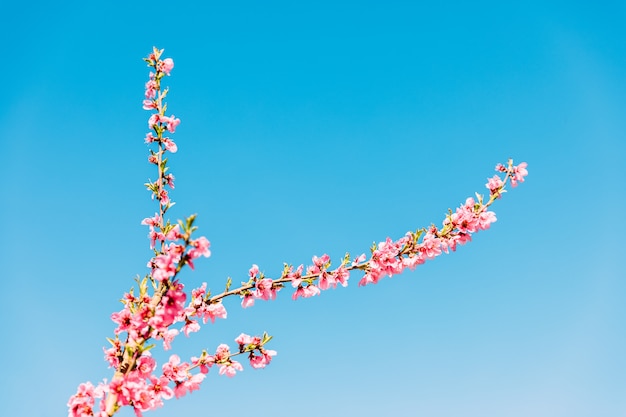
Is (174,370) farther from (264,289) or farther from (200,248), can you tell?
(200,248)

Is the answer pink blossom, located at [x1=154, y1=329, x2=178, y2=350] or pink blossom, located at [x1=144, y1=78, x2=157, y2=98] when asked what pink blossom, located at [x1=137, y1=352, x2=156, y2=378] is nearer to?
pink blossom, located at [x1=154, y1=329, x2=178, y2=350]

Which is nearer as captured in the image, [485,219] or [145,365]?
[145,365]

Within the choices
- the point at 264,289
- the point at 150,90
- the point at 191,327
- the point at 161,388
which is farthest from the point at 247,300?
the point at 150,90

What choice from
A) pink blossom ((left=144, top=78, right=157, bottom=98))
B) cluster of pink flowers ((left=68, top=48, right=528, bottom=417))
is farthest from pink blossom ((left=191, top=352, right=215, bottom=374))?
pink blossom ((left=144, top=78, right=157, bottom=98))

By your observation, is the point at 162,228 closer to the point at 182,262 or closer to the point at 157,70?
the point at 182,262

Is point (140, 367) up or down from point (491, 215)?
down

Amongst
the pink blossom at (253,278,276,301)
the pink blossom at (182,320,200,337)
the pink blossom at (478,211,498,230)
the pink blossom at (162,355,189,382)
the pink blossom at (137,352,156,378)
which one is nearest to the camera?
the pink blossom at (137,352,156,378)

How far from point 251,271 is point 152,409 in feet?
5.69

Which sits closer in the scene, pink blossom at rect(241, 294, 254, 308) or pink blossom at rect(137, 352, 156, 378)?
pink blossom at rect(137, 352, 156, 378)

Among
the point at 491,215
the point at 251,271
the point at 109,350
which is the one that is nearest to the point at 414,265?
the point at 491,215

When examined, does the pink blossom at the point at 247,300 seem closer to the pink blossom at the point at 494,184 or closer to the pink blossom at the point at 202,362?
the pink blossom at the point at 202,362

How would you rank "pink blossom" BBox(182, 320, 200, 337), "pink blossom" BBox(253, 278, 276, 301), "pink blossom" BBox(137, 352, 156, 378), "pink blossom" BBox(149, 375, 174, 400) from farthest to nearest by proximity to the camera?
1. "pink blossom" BBox(253, 278, 276, 301)
2. "pink blossom" BBox(182, 320, 200, 337)
3. "pink blossom" BBox(149, 375, 174, 400)
4. "pink blossom" BBox(137, 352, 156, 378)

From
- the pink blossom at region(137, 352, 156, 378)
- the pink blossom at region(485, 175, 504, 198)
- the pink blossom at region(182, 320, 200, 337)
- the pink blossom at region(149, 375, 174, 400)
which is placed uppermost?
the pink blossom at region(485, 175, 504, 198)

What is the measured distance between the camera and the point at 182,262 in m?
4.14
